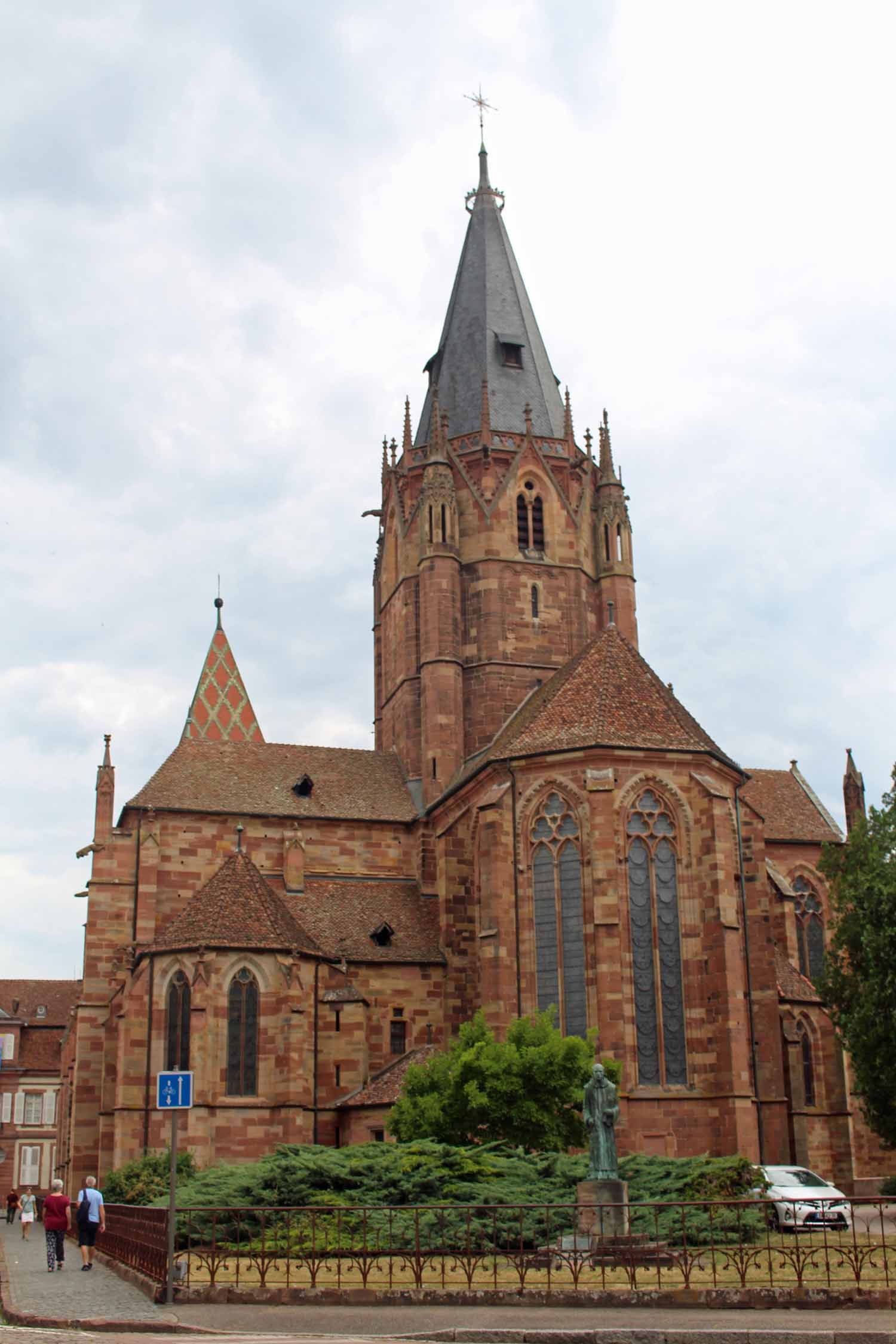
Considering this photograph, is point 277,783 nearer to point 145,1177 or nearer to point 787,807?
point 145,1177

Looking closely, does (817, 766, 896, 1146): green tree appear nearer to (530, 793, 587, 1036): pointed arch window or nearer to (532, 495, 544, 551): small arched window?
(530, 793, 587, 1036): pointed arch window

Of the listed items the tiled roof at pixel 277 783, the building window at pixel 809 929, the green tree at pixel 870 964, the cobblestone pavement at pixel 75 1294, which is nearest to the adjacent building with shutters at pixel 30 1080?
the tiled roof at pixel 277 783

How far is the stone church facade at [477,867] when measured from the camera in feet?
124

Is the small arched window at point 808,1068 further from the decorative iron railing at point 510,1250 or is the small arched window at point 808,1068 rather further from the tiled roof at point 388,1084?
the decorative iron railing at point 510,1250

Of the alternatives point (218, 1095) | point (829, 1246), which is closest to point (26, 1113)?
point (218, 1095)

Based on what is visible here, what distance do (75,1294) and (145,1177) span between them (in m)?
14.7

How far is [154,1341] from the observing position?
596 inches

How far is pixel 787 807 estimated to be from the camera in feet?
180

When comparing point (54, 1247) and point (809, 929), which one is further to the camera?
point (809, 929)

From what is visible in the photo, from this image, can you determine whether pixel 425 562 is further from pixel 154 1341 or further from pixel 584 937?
pixel 154 1341

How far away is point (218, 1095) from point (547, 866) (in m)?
10.8

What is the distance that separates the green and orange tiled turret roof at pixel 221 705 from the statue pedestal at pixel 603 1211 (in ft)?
113

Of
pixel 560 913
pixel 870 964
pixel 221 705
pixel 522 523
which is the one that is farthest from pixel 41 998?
pixel 870 964

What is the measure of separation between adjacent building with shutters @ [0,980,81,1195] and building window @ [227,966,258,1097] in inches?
1382
